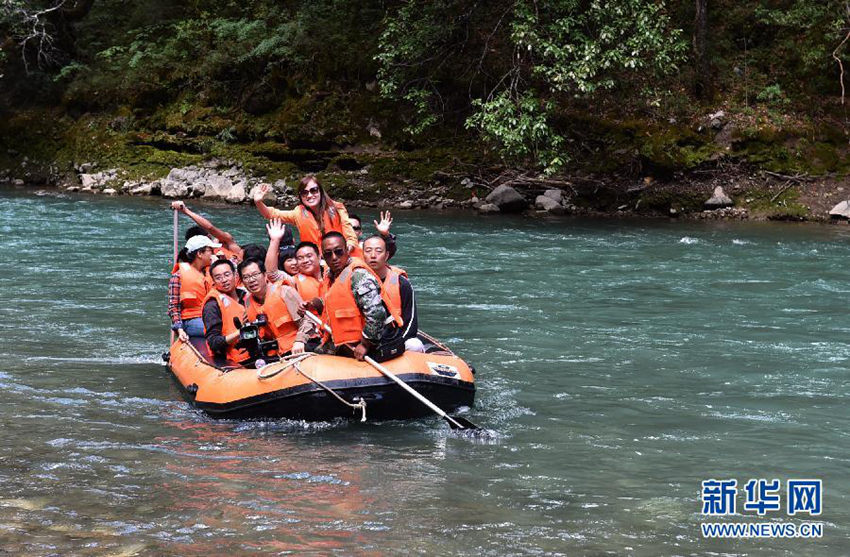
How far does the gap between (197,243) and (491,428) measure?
10.4 feet

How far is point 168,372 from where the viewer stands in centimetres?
827

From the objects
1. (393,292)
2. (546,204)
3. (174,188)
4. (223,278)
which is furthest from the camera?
(174,188)

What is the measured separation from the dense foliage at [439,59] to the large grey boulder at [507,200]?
87cm

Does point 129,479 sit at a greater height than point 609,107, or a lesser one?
lesser

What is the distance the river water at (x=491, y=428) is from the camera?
4910 mm

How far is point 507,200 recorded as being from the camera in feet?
62.7

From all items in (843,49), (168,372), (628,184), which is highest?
(843,49)

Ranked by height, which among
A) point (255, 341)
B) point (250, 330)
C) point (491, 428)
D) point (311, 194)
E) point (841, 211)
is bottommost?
point (491, 428)

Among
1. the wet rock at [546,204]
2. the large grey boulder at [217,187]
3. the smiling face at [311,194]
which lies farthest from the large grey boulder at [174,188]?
the smiling face at [311,194]

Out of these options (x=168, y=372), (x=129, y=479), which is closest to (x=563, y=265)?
(x=168, y=372)

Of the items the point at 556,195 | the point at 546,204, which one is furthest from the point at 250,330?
the point at 556,195

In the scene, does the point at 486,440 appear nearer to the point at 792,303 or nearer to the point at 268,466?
the point at 268,466

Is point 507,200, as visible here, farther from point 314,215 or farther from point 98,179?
point 314,215

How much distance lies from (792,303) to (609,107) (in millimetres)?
10247
